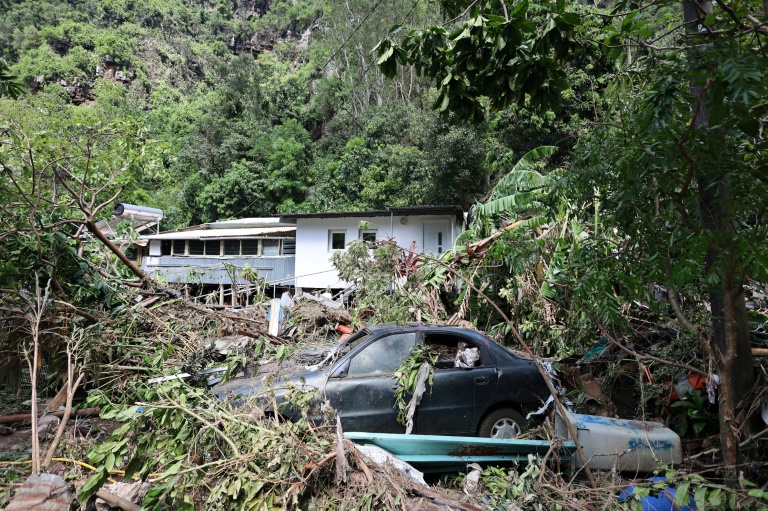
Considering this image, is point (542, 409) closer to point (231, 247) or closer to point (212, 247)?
Answer: point (231, 247)

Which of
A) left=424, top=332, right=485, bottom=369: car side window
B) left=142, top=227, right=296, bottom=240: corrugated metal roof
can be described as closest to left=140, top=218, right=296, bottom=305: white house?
left=142, top=227, right=296, bottom=240: corrugated metal roof

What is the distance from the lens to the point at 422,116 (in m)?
25.4

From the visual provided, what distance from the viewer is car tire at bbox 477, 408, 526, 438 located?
5598mm

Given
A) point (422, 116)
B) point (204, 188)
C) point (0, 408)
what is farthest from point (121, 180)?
point (204, 188)

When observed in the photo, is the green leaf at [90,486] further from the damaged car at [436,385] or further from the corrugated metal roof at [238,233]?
the corrugated metal roof at [238,233]

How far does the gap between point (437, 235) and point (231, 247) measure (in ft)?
34.1

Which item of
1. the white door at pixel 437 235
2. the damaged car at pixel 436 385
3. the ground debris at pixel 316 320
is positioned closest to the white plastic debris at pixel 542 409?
the damaged car at pixel 436 385

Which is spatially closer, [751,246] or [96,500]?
[751,246]

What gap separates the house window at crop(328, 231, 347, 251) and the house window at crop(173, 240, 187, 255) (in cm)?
877

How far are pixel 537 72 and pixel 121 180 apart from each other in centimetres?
751

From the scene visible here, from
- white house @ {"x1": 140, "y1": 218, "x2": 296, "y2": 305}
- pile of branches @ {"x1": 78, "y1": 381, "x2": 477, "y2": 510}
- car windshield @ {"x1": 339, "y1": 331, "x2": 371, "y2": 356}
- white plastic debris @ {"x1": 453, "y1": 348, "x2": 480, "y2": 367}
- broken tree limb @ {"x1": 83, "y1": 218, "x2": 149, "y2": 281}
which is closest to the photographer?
pile of branches @ {"x1": 78, "y1": 381, "x2": 477, "y2": 510}

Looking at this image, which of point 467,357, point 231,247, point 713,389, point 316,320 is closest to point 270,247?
point 231,247

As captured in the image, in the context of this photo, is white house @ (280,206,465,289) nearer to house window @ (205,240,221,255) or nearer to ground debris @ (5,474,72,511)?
house window @ (205,240,221,255)

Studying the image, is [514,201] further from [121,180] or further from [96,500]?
[96,500]
